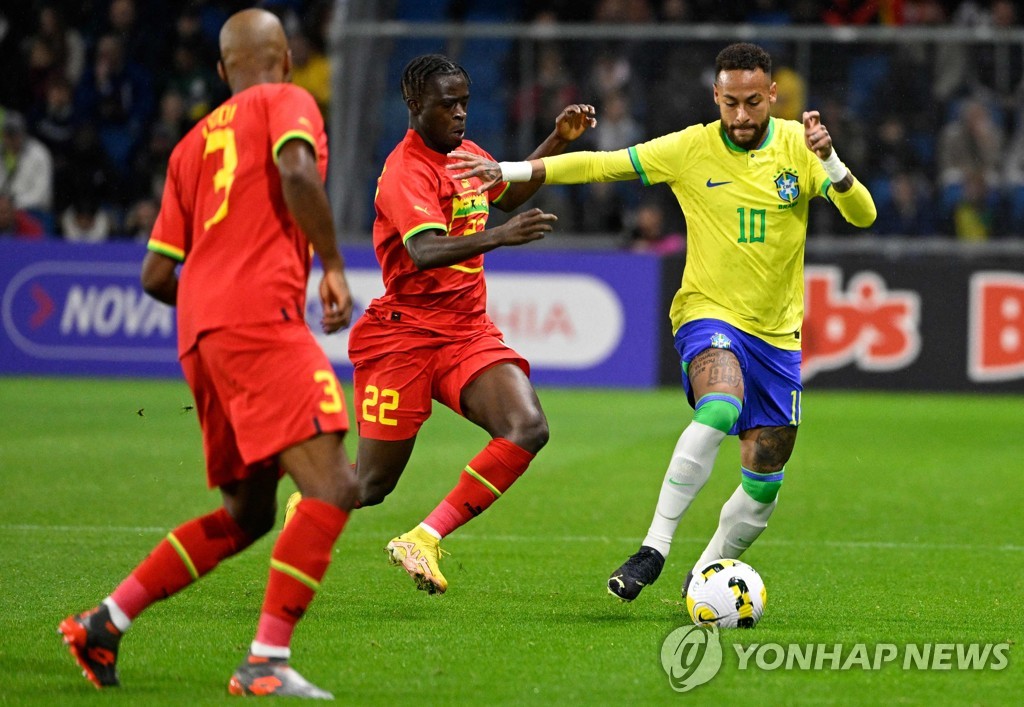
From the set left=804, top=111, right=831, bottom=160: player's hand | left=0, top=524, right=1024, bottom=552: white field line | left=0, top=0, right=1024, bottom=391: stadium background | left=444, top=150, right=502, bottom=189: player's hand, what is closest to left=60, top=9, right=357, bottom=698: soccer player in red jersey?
left=444, top=150, right=502, bottom=189: player's hand

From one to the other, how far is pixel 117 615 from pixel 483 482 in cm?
221

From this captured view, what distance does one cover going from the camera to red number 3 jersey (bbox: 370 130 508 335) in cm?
707

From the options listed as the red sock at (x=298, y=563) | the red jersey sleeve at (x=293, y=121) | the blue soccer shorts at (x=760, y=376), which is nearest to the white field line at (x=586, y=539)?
the blue soccer shorts at (x=760, y=376)

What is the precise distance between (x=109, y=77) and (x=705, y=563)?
1450cm

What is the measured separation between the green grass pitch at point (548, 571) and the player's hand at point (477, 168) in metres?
1.86

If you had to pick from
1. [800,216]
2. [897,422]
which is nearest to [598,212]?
[897,422]

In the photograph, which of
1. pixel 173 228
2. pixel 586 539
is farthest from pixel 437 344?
pixel 173 228

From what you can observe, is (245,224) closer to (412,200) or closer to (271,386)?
(271,386)

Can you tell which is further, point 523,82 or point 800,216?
point 523,82

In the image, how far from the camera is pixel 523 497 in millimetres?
10414

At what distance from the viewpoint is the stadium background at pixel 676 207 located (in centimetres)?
1677

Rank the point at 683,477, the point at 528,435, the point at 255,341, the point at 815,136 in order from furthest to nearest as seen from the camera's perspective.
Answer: the point at 528,435, the point at 683,477, the point at 815,136, the point at 255,341

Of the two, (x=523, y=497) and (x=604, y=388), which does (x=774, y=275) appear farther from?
(x=604, y=388)

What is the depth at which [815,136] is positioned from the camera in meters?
6.35
